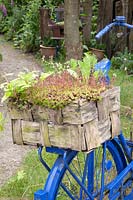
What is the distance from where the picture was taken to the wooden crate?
2355 millimetres

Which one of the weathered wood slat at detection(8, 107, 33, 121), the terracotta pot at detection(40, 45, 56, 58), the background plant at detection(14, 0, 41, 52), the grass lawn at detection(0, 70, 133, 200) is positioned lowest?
the grass lawn at detection(0, 70, 133, 200)

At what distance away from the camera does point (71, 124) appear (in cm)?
236

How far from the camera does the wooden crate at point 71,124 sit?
2355mm

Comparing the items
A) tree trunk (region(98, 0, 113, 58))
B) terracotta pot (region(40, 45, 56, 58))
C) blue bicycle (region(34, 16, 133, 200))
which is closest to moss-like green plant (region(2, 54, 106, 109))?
blue bicycle (region(34, 16, 133, 200))

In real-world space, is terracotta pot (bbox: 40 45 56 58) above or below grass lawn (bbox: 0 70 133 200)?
above

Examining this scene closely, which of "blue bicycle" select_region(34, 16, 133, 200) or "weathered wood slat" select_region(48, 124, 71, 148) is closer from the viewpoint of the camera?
"weathered wood slat" select_region(48, 124, 71, 148)

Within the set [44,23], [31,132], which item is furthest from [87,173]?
[44,23]

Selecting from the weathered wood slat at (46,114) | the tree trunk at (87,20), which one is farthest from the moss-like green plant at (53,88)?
the tree trunk at (87,20)

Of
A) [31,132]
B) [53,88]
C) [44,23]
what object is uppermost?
[53,88]

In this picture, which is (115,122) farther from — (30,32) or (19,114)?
(30,32)

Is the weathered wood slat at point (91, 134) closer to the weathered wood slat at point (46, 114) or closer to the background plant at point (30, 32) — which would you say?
the weathered wood slat at point (46, 114)

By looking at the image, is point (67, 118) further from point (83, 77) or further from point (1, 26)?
point (1, 26)

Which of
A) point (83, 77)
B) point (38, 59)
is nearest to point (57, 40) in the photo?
point (38, 59)

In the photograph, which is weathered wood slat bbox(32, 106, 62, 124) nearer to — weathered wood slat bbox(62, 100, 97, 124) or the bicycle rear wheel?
weathered wood slat bbox(62, 100, 97, 124)
